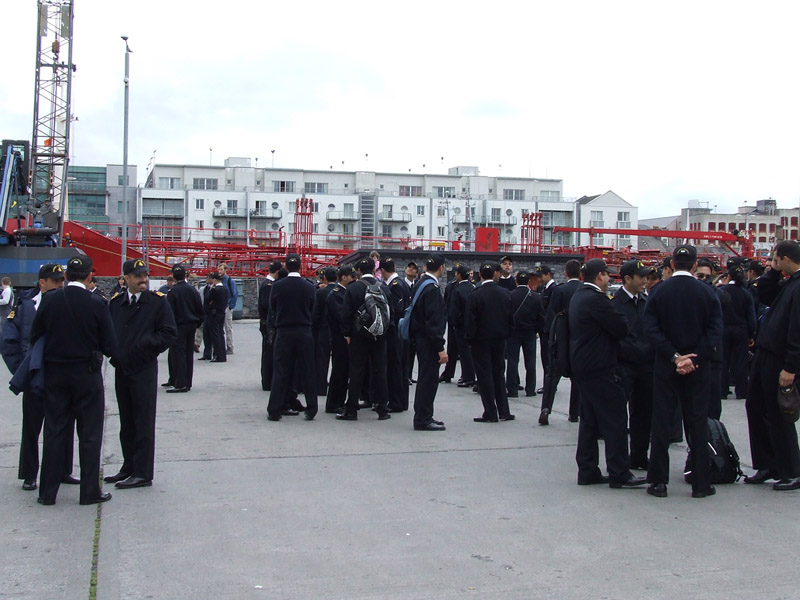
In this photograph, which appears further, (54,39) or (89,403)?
(54,39)

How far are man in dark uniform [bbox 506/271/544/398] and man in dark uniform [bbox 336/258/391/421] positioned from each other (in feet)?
9.34

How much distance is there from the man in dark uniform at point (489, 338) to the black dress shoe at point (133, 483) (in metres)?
4.43

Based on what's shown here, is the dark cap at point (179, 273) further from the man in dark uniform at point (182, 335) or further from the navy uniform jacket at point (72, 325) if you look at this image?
the navy uniform jacket at point (72, 325)

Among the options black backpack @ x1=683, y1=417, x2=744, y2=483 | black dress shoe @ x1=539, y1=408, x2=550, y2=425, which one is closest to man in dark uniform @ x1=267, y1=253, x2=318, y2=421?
black dress shoe @ x1=539, y1=408, x2=550, y2=425

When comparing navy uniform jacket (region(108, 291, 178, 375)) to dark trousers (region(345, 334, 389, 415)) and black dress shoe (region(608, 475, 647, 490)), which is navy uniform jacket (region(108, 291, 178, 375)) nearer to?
dark trousers (region(345, 334, 389, 415))

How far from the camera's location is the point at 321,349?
12273 millimetres

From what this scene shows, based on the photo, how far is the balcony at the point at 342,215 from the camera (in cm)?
9269

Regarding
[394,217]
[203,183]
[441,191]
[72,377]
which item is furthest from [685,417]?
[441,191]

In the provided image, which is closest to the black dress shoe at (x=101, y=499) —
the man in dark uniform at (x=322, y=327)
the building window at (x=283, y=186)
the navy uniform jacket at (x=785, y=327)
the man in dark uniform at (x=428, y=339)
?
the man in dark uniform at (x=428, y=339)

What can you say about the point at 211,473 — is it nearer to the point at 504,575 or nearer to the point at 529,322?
the point at 504,575

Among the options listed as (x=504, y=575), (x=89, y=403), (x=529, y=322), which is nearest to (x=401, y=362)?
(x=529, y=322)

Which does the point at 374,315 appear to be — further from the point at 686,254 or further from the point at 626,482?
the point at 686,254

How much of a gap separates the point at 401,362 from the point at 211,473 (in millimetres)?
4415

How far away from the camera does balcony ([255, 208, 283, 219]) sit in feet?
296
